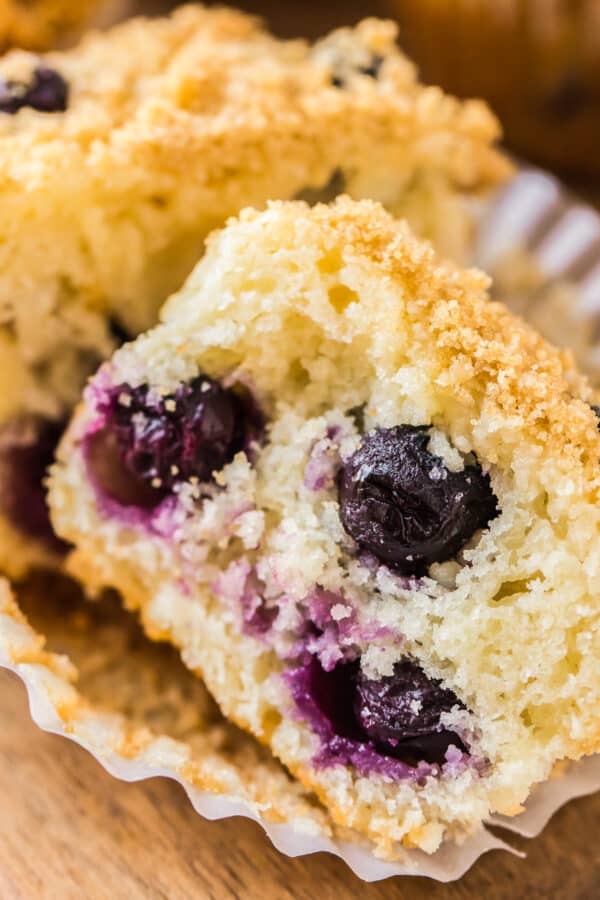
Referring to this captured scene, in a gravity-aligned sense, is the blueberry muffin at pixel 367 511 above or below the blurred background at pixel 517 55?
below

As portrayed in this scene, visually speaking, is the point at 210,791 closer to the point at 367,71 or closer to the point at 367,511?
the point at 367,511

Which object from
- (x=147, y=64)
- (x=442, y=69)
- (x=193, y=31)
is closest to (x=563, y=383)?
(x=147, y=64)

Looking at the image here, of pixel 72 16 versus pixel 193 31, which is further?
pixel 72 16

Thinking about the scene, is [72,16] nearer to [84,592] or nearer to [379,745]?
[84,592]

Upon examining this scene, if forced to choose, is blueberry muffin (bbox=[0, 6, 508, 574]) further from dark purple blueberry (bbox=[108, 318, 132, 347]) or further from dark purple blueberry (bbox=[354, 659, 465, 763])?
dark purple blueberry (bbox=[354, 659, 465, 763])

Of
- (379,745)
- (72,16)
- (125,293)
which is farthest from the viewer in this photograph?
(72,16)

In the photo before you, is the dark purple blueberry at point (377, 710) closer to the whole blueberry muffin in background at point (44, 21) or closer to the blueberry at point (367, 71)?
the blueberry at point (367, 71)

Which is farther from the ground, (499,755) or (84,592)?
(499,755)

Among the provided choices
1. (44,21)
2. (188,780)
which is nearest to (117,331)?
(188,780)

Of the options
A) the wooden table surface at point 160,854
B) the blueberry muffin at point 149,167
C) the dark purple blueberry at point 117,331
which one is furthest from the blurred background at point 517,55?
the wooden table surface at point 160,854

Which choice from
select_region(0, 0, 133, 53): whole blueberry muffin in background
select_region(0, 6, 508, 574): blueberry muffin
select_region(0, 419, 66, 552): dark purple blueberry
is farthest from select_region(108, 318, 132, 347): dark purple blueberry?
select_region(0, 0, 133, 53): whole blueberry muffin in background
